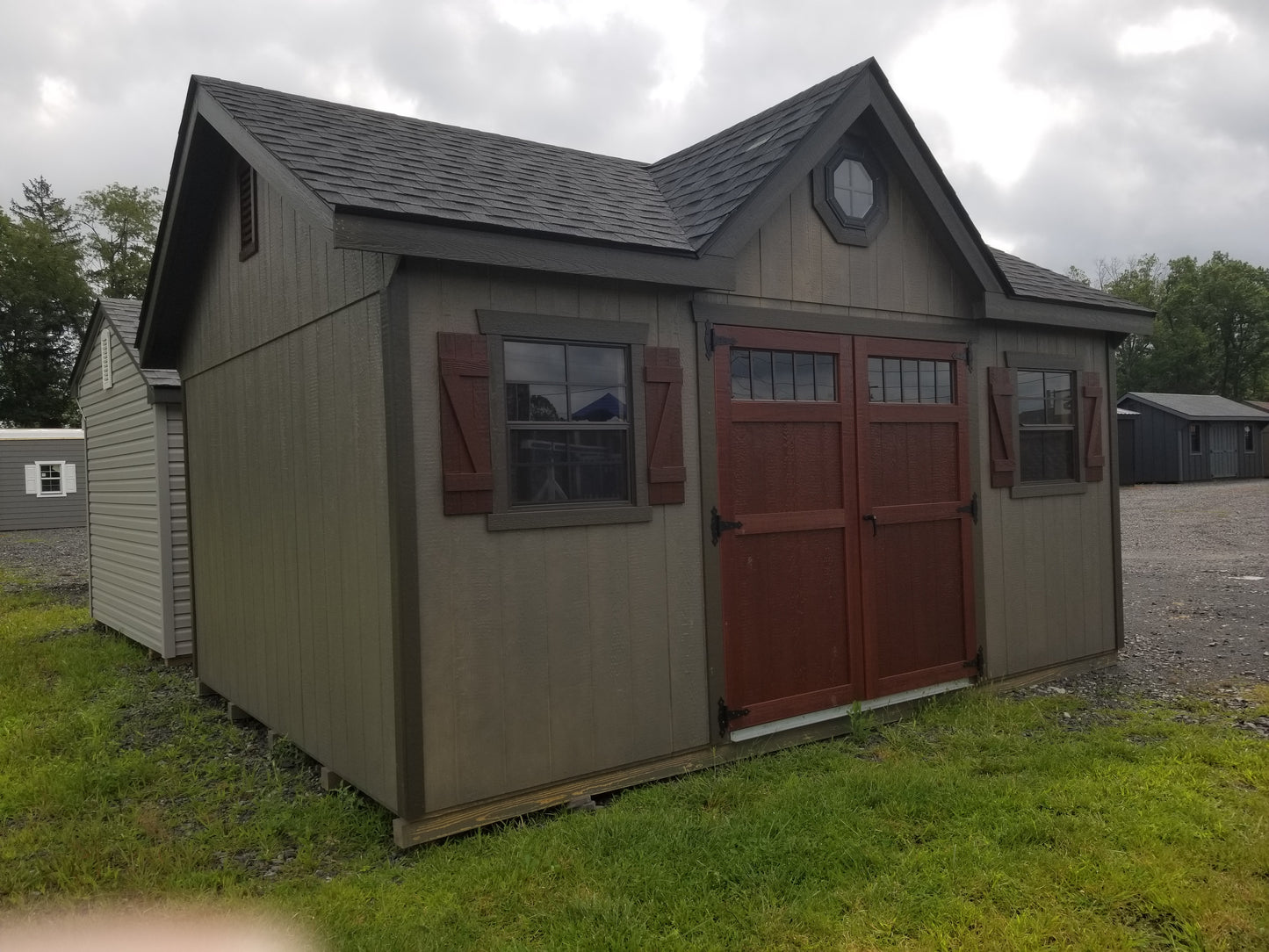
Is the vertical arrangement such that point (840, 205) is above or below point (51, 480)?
above

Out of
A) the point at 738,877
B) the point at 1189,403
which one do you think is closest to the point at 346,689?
the point at 738,877

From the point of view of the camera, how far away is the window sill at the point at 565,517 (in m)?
4.47

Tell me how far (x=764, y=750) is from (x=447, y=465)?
2.51 metres

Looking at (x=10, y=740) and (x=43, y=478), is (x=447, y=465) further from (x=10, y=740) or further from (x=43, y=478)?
(x=43, y=478)

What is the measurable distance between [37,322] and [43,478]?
16.7m

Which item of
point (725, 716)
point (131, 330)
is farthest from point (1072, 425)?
point (131, 330)

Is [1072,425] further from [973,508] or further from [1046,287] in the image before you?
[973,508]

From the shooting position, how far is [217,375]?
6.81m

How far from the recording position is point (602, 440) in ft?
15.9

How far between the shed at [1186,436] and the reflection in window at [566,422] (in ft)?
98.5

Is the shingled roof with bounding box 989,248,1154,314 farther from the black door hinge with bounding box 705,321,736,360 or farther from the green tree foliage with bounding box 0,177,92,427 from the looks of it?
the green tree foliage with bounding box 0,177,92,427

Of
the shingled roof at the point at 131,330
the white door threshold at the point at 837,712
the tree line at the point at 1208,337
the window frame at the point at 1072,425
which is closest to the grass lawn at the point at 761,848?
the white door threshold at the point at 837,712

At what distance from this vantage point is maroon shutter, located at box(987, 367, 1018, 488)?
666 centimetres

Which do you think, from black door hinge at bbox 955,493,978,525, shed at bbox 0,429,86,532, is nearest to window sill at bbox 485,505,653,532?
black door hinge at bbox 955,493,978,525
